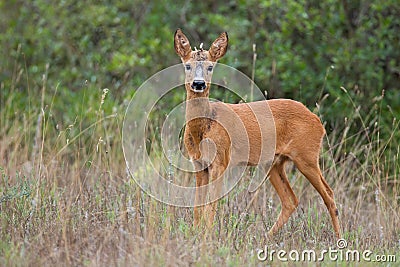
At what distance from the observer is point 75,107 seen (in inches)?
426

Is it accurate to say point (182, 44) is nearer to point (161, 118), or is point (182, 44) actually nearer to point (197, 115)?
point (197, 115)

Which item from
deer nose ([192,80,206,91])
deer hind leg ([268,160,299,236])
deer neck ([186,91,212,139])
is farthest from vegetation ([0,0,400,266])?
deer nose ([192,80,206,91])

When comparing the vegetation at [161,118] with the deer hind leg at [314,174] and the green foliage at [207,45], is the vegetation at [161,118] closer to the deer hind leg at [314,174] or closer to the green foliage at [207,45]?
the green foliage at [207,45]

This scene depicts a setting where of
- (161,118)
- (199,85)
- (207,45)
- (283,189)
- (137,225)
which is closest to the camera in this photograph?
(137,225)

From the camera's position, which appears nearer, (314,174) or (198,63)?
(198,63)

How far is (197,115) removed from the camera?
6.44 metres

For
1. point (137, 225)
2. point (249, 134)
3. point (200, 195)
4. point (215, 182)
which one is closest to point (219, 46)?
point (249, 134)

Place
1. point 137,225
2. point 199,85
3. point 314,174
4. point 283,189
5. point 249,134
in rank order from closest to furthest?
Result: point 137,225 → point 199,85 → point 314,174 → point 249,134 → point 283,189

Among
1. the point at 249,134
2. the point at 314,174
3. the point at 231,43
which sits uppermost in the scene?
the point at 231,43

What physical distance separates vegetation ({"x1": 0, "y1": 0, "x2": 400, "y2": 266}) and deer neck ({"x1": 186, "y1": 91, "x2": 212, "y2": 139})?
2.36ft

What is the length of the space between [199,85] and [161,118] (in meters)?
3.76

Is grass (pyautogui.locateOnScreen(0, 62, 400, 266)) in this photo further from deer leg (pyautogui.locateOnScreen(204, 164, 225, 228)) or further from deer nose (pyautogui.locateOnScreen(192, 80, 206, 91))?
deer nose (pyautogui.locateOnScreen(192, 80, 206, 91))

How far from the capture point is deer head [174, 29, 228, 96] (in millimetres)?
6185

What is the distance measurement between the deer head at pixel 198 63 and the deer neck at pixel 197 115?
0.09 metres
